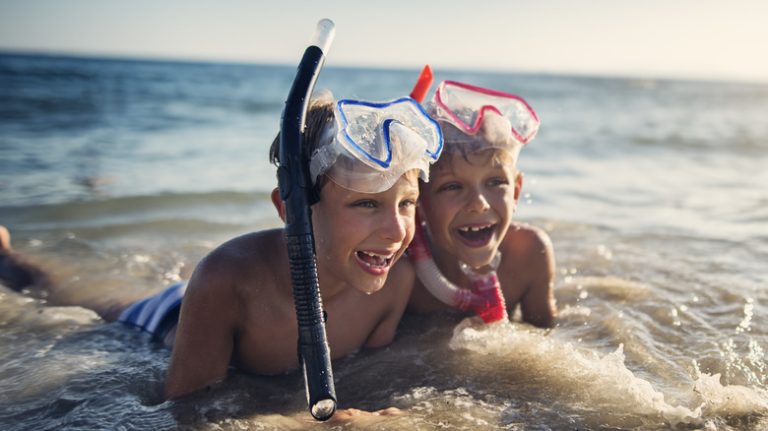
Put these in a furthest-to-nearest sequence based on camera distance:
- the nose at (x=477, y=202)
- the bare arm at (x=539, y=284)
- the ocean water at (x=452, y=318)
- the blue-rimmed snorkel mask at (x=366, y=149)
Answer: the bare arm at (x=539, y=284) → the nose at (x=477, y=202) → the ocean water at (x=452, y=318) → the blue-rimmed snorkel mask at (x=366, y=149)

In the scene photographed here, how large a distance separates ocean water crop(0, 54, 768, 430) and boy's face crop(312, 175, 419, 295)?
0.59 meters

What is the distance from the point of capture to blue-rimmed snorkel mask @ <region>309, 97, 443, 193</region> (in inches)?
99.2

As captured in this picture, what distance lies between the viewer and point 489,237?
10.9 ft

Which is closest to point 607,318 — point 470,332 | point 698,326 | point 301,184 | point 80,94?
point 698,326

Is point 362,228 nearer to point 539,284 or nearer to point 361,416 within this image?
point 361,416

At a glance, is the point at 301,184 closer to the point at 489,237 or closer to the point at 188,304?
the point at 188,304

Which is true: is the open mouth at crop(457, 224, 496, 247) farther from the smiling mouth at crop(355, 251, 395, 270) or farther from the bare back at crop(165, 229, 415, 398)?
the smiling mouth at crop(355, 251, 395, 270)

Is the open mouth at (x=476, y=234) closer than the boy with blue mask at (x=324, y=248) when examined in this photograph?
No

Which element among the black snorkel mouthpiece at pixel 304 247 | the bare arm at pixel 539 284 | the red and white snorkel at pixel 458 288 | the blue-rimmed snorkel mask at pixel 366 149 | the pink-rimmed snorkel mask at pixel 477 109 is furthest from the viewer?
the bare arm at pixel 539 284

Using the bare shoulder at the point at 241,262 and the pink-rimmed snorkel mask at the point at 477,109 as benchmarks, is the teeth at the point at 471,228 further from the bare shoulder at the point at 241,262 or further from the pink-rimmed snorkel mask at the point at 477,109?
the bare shoulder at the point at 241,262

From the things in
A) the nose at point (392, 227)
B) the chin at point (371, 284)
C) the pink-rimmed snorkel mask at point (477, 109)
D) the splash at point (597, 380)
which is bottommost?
the splash at point (597, 380)

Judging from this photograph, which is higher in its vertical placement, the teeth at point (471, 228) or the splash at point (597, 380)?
the teeth at point (471, 228)

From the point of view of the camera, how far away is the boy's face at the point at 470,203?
3.22 meters

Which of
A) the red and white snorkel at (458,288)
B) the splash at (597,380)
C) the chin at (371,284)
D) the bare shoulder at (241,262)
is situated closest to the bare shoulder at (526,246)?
the red and white snorkel at (458,288)
